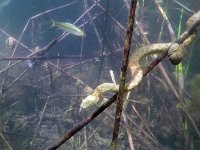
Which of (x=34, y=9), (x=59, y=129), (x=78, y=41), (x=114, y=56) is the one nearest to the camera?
(x=59, y=129)

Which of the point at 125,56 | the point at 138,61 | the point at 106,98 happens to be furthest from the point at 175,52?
the point at 106,98

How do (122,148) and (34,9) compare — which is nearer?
(122,148)

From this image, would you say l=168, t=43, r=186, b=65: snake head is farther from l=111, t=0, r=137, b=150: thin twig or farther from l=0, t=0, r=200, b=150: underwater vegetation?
l=0, t=0, r=200, b=150: underwater vegetation

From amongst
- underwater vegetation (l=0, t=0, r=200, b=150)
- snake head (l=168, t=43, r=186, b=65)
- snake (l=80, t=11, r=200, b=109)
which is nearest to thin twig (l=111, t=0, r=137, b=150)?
snake (l=80, t=11, r=200, b=109)

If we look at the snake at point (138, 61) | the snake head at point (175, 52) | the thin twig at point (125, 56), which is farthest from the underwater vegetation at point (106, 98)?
the thin twig at point (125, 56)

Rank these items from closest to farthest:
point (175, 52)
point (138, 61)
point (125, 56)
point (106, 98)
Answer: point (125, 56) < point (175, 52) < point (138, 61) < point (106, 98)

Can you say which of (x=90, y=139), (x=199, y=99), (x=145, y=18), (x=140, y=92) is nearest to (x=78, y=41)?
(x=145, y=18)

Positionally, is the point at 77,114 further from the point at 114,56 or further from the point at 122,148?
the point at 114,56

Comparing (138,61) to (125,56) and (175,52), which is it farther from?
(125,56)
